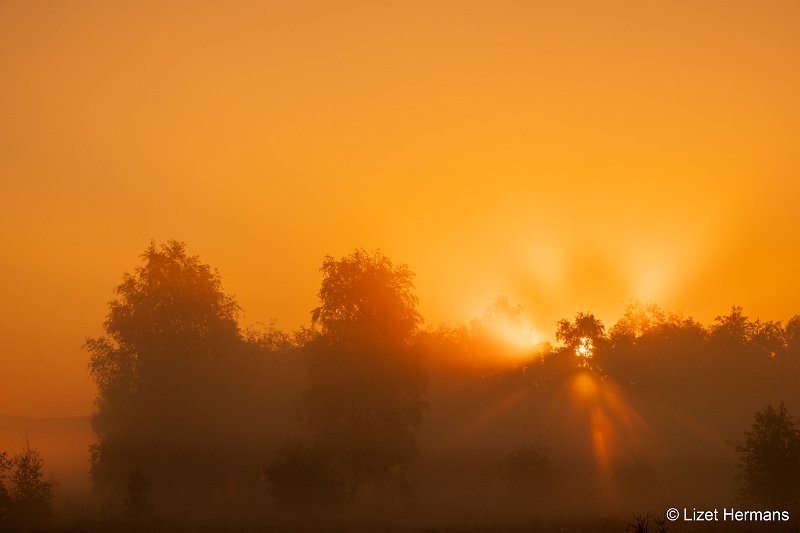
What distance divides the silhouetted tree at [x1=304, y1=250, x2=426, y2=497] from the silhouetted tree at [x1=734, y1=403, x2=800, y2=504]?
22.0m

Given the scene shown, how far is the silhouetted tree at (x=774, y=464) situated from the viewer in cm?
4134

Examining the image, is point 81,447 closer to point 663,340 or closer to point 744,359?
point 663,340

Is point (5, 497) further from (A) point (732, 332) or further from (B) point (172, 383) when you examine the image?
(A) point (732, 332)

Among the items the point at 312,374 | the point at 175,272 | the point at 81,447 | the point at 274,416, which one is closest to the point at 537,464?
the point at 312,374

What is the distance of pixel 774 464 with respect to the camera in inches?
1651

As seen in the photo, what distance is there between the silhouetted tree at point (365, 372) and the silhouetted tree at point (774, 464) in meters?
22.0

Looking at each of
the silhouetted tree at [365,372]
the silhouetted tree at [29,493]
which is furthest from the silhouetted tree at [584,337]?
the silhouetted tree at [29,493]

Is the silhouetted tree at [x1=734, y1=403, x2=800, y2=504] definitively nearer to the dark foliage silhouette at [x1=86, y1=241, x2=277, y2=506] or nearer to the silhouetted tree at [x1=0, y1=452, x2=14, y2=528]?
the dark foliage silhouette at [x1=86, y1=241, x2=277, y2=506]

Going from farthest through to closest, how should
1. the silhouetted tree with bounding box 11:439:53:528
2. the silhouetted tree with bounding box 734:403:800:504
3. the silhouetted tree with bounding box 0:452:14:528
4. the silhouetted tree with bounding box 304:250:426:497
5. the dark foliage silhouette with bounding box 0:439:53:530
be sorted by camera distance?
the silhouetted tree with bounding box 304:250:426:497 < the silhouetted tree with bounding box 734:403:800:504 < the silhouetted tree with bounding box 11:439:53:528 < the dark foliage silhouette with bounding box 0:439:53:530 < the silhouetted tree with bounding box 0:452:14:528

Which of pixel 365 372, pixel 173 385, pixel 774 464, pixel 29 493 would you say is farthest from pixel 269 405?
pixel 774 464

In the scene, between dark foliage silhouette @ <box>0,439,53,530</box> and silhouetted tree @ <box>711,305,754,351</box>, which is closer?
dark foliage silhouette @ <box>0,439,53,530</box>

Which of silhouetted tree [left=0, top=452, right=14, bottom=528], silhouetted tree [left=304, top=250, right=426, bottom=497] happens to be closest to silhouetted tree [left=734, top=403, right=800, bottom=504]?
silhouetted tree [left=304, top=250, right=426, bottom=497]

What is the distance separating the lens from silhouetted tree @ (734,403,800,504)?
41344 mm

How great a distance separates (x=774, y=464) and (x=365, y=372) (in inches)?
1031
